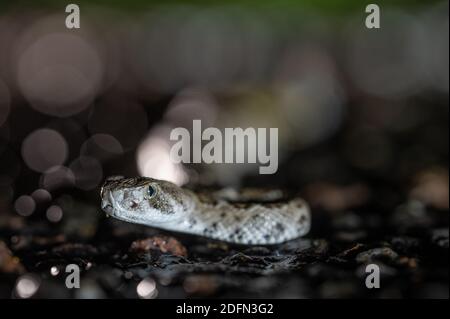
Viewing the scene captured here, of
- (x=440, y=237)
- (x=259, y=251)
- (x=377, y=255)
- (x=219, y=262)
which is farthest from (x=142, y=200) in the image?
(x=440, y=237)

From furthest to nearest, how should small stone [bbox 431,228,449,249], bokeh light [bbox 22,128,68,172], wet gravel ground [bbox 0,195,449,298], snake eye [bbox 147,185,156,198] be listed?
bokeh light [bbox 22,128,68,172] → small stone [bbox 431,228,449,249] → snake eye [bbox 147,185,156,198] → wet gravel ground [bbox 0,195,449,298]

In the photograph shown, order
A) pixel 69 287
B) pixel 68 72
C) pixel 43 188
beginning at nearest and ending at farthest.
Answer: pixel 69 287 → pixel 43 188 → pixel 68 72

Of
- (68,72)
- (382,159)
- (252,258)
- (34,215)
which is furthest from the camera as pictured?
(68,72)

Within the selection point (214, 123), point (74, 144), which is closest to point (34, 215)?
point (74, 144)

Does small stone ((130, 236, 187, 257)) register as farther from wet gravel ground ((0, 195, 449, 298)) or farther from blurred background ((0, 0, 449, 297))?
blurred background ((0, 0, 449, 297))

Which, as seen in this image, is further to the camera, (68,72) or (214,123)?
(68,72)

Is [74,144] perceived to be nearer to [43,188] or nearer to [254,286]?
[43,188]

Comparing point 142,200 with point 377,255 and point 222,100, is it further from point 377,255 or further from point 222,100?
point 222,100

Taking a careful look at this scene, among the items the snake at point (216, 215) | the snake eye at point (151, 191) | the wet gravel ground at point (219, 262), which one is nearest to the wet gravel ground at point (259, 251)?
the wet gravel ground at point (219, 262)

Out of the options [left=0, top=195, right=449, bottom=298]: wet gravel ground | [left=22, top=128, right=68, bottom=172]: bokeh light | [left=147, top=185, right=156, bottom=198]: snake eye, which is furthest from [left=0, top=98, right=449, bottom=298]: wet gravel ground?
[left=22, top=128, right=68, bottom=172]: bokeh light
